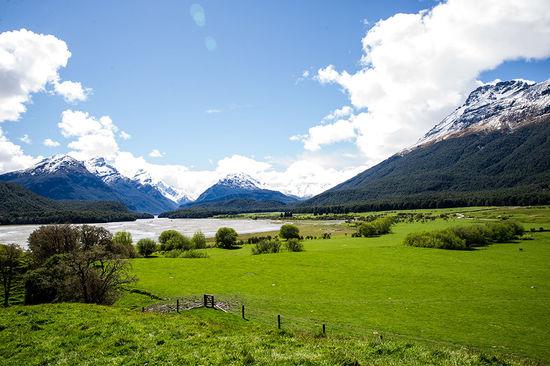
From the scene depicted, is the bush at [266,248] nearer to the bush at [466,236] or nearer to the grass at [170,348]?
the bush at [466,236]

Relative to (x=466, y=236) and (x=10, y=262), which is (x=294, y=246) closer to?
(x=466, y=236)

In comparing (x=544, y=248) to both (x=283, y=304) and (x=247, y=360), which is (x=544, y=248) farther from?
(x=247, y=360)

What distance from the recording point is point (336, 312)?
47.2 m

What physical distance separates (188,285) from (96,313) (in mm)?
35854

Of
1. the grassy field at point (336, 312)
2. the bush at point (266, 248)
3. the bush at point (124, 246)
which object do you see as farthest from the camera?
the bush at point (266, 248)

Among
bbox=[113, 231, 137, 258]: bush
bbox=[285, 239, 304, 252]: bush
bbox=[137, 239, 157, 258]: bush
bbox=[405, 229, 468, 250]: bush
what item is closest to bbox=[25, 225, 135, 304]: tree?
bbox=[113, 231, 137, 258]: bush

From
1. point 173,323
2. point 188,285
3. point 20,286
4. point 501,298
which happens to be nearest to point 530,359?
point 501,298

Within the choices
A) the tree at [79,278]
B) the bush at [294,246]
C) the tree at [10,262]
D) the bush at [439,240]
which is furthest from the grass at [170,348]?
the bush at [439,240]

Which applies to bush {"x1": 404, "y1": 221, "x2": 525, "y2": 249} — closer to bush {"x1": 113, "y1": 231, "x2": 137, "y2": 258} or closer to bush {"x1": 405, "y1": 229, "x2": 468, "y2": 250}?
bush {"x1": 405, "y1": 229, "x2": 468, "y2": 250}

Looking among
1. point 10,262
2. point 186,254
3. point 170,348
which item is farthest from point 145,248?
point 170,348

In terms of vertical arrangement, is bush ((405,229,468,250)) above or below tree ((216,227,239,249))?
below

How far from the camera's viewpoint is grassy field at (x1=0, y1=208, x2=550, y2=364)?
19609 millimetres

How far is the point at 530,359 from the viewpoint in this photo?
→ 3186 centimetres

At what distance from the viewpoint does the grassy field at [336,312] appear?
1961 centimetres
